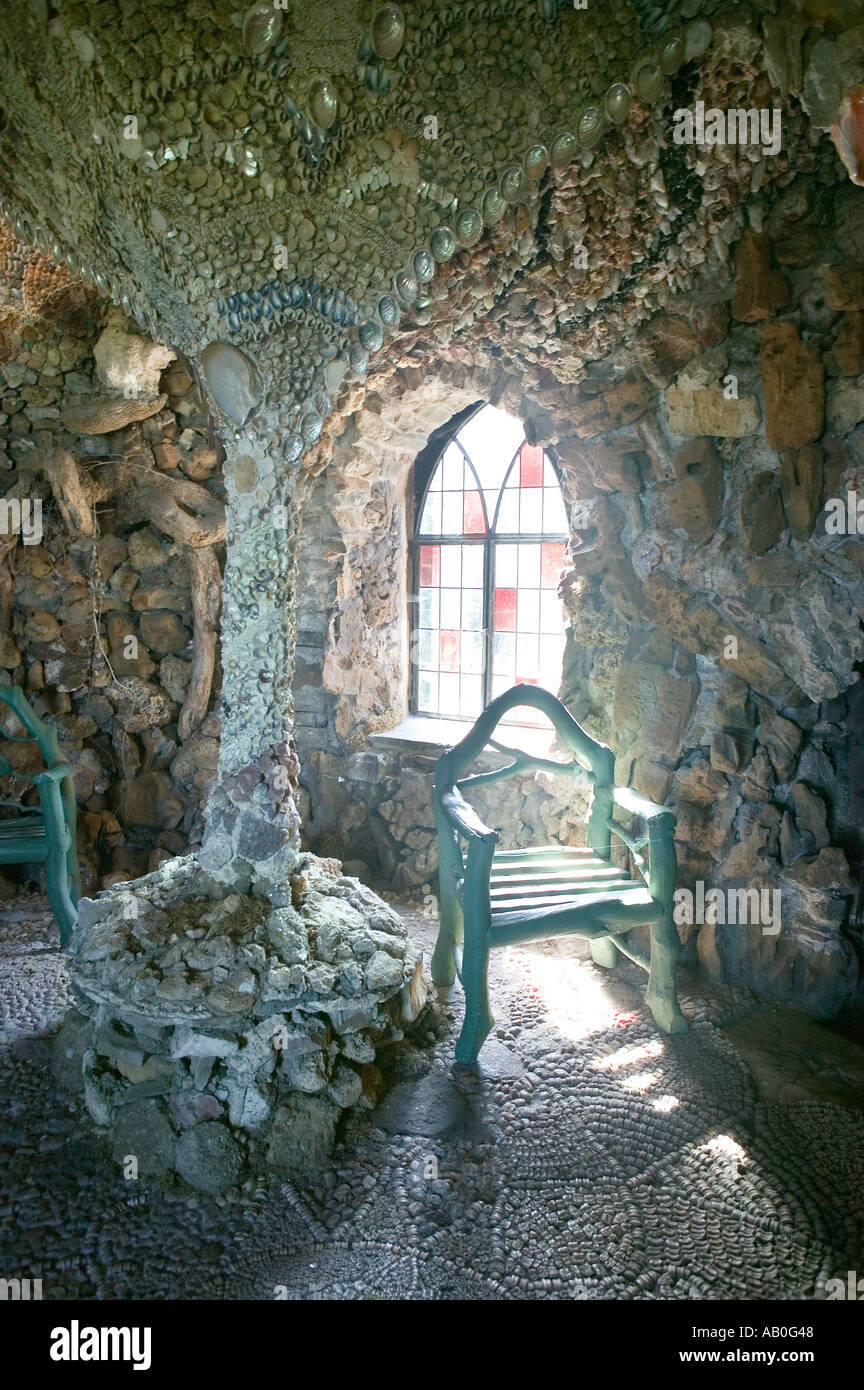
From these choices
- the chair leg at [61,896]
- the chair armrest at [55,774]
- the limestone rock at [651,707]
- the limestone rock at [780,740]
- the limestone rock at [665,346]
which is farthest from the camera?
the chair leg at [61,896]

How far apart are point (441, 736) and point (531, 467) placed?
1.62 meters

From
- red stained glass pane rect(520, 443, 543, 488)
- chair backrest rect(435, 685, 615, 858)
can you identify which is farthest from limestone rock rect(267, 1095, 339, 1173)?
red stained glass pane rect(520, 443, 543, 488)

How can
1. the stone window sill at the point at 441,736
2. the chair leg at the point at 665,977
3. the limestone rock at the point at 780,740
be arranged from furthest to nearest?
the stone window sill at the point at 441,736 < the limestone rock at the point at 780,740 < the chair leg at the point at 665,977

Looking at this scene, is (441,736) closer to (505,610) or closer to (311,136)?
(505,610)

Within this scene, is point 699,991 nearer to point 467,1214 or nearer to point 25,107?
point 467,1214

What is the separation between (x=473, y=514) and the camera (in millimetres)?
5312

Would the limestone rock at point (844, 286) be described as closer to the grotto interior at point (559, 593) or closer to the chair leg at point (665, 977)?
the grotto interior at point (559, 593)

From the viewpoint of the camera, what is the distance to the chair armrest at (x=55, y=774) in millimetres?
4184

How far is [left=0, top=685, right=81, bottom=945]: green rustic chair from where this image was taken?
166 inches

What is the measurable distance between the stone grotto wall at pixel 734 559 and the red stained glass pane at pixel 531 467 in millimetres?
534

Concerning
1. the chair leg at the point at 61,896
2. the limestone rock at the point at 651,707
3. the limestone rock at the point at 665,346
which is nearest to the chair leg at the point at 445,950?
the limestone rock at the point at 651,707

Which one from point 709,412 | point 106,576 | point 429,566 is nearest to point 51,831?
point 106,576

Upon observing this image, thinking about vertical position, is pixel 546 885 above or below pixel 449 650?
below

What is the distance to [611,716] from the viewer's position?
431 centimetres
